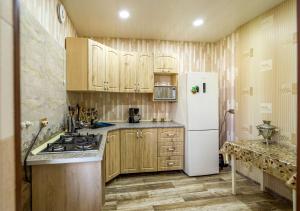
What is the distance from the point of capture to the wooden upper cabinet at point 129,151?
10.7 ft

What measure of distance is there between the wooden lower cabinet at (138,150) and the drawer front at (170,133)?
108 millimetres

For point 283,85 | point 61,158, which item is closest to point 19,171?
point 61,158

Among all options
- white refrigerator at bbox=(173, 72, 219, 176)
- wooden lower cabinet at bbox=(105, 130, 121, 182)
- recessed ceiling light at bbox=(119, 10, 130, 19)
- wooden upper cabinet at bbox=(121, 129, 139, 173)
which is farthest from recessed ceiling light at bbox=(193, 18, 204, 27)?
wooden lower cabinet at bbox=(105, 130, 121, 182)

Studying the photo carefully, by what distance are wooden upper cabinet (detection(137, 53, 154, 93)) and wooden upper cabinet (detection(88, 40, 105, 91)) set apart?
70 cm

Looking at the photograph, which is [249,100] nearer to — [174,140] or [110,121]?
[174,140]

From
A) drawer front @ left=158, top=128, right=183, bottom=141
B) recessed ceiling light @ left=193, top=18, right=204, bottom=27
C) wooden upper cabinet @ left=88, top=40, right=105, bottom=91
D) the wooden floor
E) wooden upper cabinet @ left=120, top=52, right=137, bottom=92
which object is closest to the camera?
the wooden floor

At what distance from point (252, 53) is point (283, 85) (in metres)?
0.81

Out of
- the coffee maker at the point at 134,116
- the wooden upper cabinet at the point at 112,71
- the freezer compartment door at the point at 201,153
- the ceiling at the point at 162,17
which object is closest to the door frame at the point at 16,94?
the ceiling at the point at 162,17

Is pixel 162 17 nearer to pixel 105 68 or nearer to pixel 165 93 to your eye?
pixel 105 68

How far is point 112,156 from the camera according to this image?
3.00 m

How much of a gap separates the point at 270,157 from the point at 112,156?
2.12m

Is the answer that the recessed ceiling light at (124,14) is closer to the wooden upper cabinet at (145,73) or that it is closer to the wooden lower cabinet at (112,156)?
the wooden upper cabinet at (145,73)

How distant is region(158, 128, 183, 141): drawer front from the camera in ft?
11.1

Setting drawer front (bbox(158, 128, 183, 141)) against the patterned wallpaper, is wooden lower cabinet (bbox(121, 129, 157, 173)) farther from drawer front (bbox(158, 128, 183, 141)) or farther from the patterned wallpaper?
the patterned wallpaper
